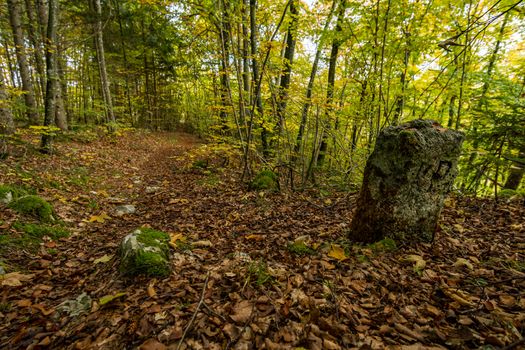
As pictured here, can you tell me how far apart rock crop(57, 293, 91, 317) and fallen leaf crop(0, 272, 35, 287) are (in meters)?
0.85

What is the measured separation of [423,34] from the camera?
548 centimetres

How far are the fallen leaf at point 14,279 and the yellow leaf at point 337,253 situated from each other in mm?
3802

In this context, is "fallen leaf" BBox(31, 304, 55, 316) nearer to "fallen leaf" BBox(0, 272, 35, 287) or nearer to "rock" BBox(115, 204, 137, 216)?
"fallen leaf" BBox(0, 272, 35, 287)

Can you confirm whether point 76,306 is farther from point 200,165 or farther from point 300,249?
point 200,165

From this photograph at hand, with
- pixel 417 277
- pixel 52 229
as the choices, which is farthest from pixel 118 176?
→ pixel 417 277

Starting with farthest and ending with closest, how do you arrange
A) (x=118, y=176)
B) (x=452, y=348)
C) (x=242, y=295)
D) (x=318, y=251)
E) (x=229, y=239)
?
1. (x=118, y=176)
2. (x=229, y=239)
3. (x=318, y=251)
4. (x=242, y=295)
5. (x=452, y=348)

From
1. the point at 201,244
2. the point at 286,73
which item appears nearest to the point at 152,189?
the point at 201,244

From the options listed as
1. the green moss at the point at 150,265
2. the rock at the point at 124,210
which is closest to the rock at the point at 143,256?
the green moss at the point at 150,265

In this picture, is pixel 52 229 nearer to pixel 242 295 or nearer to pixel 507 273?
pixel 242 295

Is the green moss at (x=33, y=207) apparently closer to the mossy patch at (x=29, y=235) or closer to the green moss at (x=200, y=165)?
the mossy patch at (x=29, y=235)

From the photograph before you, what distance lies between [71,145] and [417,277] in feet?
37.9

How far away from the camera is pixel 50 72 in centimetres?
709

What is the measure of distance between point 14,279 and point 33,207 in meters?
1.83

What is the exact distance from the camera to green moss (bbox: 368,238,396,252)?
3097 mm
